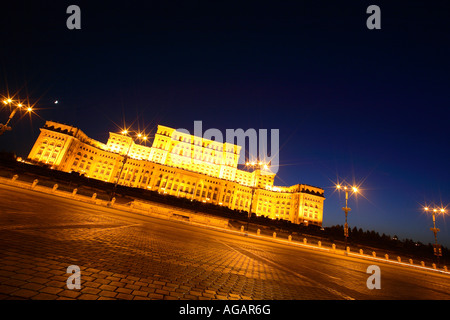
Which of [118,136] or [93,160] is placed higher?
[118,136]

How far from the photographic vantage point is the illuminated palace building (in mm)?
81188

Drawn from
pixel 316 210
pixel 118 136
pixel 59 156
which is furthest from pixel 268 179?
pixel 59 156

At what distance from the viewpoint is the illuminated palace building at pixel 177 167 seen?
266 ft

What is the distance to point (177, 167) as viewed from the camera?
90.4 meters

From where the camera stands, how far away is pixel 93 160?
8625 cm
